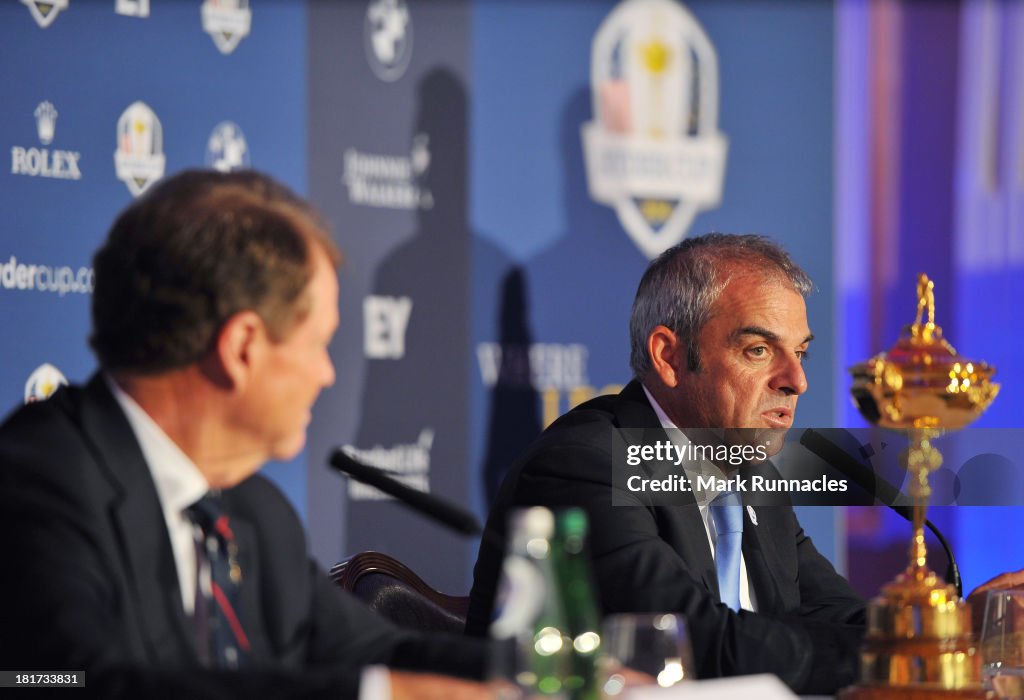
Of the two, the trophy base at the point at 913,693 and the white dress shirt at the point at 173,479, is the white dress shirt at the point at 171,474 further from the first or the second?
the trophy base at the point at 913,693

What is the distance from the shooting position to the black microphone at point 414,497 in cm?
171

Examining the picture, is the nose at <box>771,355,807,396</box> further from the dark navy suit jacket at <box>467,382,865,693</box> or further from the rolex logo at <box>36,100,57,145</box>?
the rolex logo at <box>36,100,57,145</box>

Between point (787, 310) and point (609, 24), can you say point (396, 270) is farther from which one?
point (787, 310)

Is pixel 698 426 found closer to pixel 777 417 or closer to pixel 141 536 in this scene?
pixel 777 417

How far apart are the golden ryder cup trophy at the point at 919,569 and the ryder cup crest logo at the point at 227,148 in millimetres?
2555

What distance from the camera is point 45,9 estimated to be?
12.4 feet

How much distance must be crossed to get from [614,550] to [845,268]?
12.8ft

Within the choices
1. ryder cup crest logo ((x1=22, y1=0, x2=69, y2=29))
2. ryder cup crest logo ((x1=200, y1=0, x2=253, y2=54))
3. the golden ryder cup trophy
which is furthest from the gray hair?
ryder cup crest logo ((x1=22, y1=0, x2=69, y2=29))

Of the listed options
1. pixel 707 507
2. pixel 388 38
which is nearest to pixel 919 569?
pixel 707 507

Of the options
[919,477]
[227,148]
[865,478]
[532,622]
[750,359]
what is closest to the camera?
[532,622]

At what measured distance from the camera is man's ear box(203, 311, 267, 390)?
175 centimetres

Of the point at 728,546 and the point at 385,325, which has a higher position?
the point at 385,325

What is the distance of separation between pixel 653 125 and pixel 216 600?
146 inches

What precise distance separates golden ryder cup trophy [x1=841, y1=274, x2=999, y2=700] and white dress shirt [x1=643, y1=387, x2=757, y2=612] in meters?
0.91
